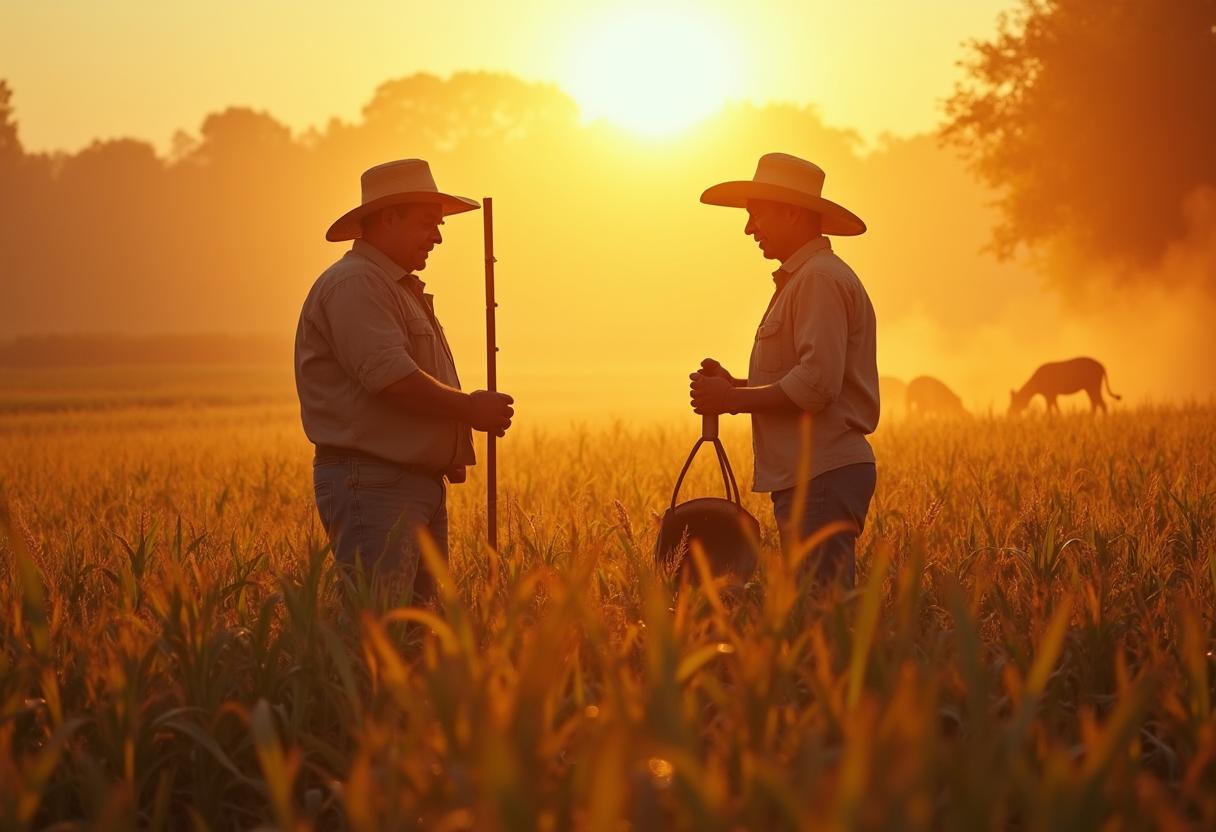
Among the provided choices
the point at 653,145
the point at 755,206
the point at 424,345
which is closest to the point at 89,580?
the point at 424,345

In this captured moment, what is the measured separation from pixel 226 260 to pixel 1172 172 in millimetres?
68509

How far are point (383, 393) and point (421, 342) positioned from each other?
0.38 meters

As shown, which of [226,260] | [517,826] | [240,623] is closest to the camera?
[517,826]

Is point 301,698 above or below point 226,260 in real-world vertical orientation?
below

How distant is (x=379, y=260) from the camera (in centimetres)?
553

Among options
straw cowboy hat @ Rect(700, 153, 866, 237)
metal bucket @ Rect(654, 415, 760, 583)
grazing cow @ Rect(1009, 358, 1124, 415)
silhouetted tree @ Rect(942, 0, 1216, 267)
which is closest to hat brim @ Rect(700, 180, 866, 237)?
straw cowboy hat @ Rect(700, 153, 866, 237)

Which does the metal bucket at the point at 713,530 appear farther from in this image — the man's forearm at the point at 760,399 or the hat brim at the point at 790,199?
the hat brim at the point at 790,199

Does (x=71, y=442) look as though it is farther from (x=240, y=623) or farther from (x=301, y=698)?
(x=301, y=698)

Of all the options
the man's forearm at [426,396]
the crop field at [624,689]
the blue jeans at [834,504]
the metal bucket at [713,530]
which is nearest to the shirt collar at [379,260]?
the man's forearm at [426,396]

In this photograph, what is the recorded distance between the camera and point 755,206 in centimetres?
557

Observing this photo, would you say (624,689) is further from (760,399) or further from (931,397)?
(931,397)

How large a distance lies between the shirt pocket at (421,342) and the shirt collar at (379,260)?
0.20 m

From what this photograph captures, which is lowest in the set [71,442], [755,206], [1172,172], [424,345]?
[71,442]

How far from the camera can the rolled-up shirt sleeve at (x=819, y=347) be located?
513 cm
